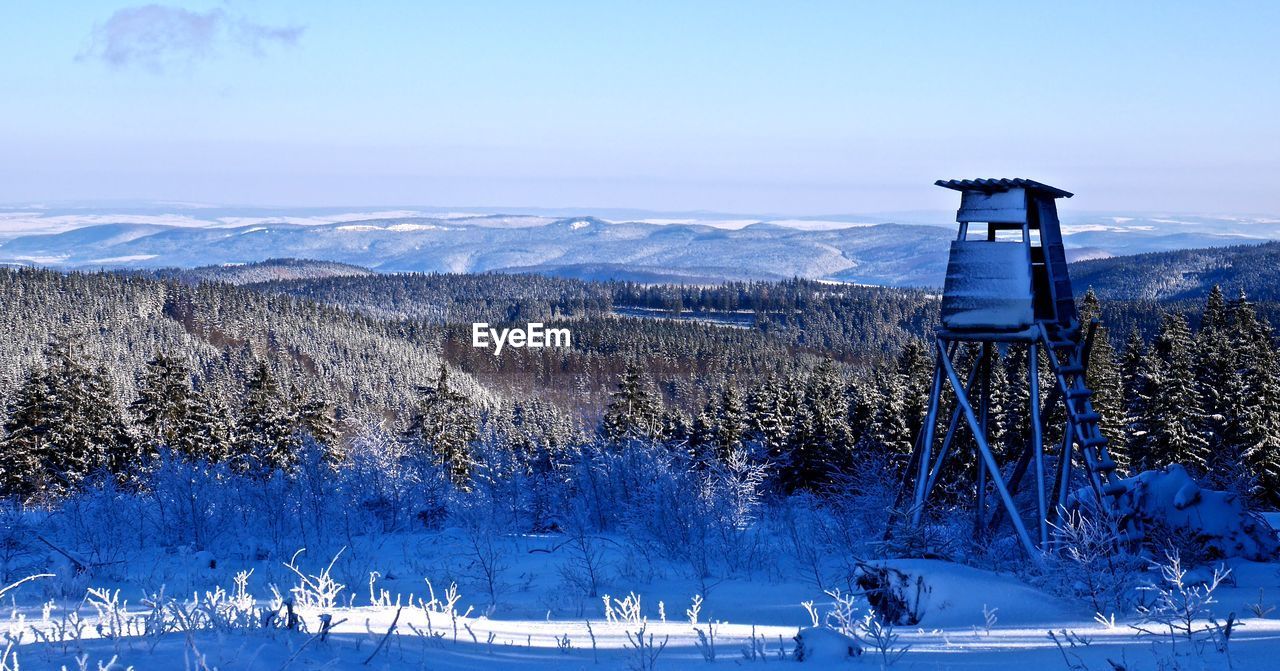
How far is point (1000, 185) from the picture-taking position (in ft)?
41.3

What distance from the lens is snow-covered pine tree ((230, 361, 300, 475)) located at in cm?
4047

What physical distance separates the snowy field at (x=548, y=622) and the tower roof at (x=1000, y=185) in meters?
5.15

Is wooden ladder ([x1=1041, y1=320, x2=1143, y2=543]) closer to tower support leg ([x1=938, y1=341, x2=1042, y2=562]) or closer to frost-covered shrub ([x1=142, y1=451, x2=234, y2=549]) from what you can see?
tower support leg ([x1=938, y1=341, x2=1042, y2=562])

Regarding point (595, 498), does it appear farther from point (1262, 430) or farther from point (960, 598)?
point (1262, 430)

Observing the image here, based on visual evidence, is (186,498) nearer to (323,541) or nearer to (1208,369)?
(323,541)

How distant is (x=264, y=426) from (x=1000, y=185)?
3642cm

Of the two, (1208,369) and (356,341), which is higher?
(1208,369)

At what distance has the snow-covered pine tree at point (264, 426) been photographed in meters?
40.5

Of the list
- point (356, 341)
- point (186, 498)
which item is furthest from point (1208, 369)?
point (356, 341)

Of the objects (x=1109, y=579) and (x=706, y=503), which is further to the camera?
(x=706, y=503)

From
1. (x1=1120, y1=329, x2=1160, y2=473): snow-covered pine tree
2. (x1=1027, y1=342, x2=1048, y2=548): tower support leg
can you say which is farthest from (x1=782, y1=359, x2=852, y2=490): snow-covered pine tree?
(x1=1027, y1=342, x2=1048, y2=548): tower support leg

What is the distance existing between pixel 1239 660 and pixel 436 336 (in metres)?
191

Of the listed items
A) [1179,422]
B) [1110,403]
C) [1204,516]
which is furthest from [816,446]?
[1204,516]

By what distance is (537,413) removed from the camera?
90.4 metres
